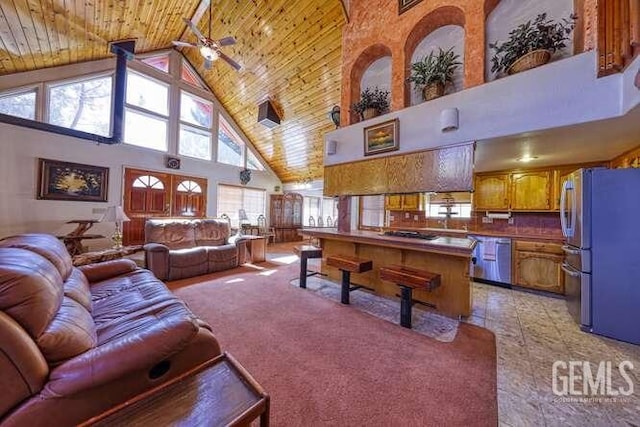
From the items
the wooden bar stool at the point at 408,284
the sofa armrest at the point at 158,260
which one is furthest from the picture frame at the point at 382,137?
the sofa armrest at the point at 158,260

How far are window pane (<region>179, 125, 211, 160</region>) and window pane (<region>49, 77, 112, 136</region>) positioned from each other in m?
1.59

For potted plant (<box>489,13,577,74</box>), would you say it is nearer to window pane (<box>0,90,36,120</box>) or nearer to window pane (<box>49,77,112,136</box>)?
window pane (<box>49,77,112,136</box>)

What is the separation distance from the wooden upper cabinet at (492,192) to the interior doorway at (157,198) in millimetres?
6794

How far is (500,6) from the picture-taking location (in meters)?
2.94

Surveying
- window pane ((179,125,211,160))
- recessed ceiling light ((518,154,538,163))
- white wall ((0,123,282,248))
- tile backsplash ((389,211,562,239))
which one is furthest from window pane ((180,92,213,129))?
recessed ceiling light ((518,154,538,163))

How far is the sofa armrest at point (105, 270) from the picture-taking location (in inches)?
91.0

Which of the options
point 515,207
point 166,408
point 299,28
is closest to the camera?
point 166,408

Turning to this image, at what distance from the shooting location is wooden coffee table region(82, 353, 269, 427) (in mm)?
839

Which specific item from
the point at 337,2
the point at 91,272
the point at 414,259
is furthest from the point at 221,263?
the point at 337,2

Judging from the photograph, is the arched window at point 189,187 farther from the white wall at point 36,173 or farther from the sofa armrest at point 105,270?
the sofa armrest at point 105,270

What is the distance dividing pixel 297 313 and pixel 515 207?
388 cm

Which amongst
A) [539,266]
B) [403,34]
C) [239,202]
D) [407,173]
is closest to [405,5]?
[403,34]

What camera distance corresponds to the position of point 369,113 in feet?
12.5

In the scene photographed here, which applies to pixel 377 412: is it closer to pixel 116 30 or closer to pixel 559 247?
pixel 559 247
